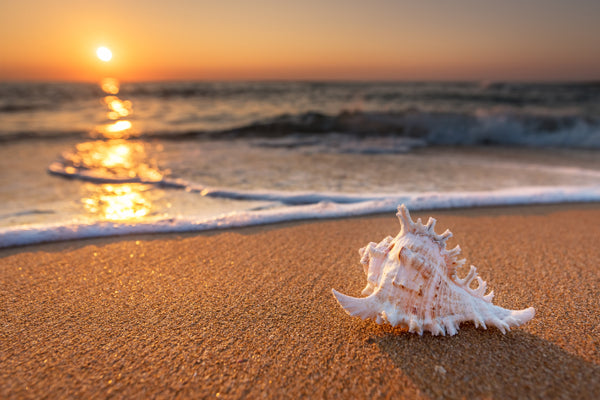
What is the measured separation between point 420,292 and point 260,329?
2.45 feet

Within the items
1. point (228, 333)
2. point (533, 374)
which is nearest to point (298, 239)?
point (228, 333)

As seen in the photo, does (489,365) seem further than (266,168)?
No

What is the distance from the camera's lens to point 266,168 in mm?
6172

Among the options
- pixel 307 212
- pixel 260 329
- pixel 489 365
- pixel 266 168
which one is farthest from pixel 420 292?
pixel 266 168

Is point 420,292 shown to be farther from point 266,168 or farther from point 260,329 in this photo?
point 266,168

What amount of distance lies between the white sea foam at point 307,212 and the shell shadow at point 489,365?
1.94 m

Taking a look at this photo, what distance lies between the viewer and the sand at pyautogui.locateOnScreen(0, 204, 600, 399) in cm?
142

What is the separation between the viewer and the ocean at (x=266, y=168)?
3641 mm

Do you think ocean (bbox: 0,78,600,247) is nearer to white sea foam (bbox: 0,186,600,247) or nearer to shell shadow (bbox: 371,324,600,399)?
white sea foam (bbox: 0,186,600,247)

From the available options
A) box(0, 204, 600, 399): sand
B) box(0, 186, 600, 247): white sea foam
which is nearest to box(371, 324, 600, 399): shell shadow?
box(0, 204, 600, 399): sand

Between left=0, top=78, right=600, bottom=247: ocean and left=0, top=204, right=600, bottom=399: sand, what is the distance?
2.33ft

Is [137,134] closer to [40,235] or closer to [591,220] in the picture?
[40,235]

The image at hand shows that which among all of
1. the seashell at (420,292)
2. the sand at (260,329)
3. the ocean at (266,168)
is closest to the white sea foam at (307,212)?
the ocean at (266,168)

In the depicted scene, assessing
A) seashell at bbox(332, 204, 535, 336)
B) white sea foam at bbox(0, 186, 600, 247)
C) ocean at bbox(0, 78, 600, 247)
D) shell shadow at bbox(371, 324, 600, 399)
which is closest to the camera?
shell shadow at bbox(371, 324, 600, 399)
